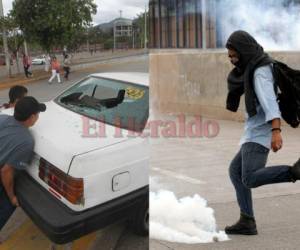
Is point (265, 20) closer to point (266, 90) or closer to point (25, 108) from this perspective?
point (266, 90)

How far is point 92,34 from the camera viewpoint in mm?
1430

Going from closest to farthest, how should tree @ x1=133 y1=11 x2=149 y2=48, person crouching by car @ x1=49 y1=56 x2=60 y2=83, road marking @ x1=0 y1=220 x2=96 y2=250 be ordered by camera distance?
1. tree @ x1=133 y1=11 x2=149 y2=48
2. road marking @ x1=0 y1=220 x2=96 y2=250
3. person crouching by car @ x1=49 y1=56 x2=60 y2=83

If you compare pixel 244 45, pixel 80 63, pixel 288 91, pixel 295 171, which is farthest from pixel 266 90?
pixel 80 63

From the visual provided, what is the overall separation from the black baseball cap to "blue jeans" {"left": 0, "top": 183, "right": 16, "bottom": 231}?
288 millimetres

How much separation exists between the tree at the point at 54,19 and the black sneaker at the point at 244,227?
112cm

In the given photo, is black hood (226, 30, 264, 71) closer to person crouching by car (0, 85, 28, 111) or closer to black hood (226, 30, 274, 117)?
black hood (226, 30, 274, 117)

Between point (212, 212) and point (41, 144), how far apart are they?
1.08 metres

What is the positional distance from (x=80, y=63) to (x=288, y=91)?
2.35ft

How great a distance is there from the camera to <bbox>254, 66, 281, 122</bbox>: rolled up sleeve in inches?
58.3

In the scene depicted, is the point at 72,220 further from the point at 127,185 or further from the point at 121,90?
the point at 121,90

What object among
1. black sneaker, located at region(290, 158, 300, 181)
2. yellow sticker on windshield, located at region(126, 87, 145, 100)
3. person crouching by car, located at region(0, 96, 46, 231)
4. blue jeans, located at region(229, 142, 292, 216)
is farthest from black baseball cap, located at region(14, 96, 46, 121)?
black sneaker, located at region(290, 158, 300, 181)

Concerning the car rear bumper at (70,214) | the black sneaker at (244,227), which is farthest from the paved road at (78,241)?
the black sneaker at (244,227)

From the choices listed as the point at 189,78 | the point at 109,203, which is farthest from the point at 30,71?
the point at 189,78

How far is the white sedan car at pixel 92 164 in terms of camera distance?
1234mm
